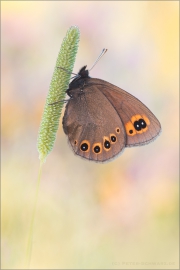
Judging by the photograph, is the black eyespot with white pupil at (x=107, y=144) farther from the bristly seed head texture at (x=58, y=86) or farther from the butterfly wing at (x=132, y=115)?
the bristly seed head texture at (x=58, y=86)

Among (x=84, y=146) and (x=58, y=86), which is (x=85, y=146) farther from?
(x=58, y=86)

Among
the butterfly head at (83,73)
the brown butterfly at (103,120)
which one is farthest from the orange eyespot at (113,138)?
the butterfly head at (83,73)

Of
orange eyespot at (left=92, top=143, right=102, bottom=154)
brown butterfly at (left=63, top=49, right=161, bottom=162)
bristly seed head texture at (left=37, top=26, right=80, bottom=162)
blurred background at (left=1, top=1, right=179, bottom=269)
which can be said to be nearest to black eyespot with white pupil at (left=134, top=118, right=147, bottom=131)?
brown butterfly at (left=63, top=49, right=161, bottom=162)

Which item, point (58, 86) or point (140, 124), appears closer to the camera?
point (58, 86)

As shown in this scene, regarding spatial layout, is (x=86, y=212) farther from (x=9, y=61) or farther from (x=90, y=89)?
(x=9, y=61)

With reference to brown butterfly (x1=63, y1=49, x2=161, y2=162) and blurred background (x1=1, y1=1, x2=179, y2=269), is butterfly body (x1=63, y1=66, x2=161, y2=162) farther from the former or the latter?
blurred background (x1=1, y1=1, x2=179, y2=269)

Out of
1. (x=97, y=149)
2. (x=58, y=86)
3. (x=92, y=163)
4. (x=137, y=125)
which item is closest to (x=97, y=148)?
(x=97, y=149)

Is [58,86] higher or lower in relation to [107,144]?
higher
